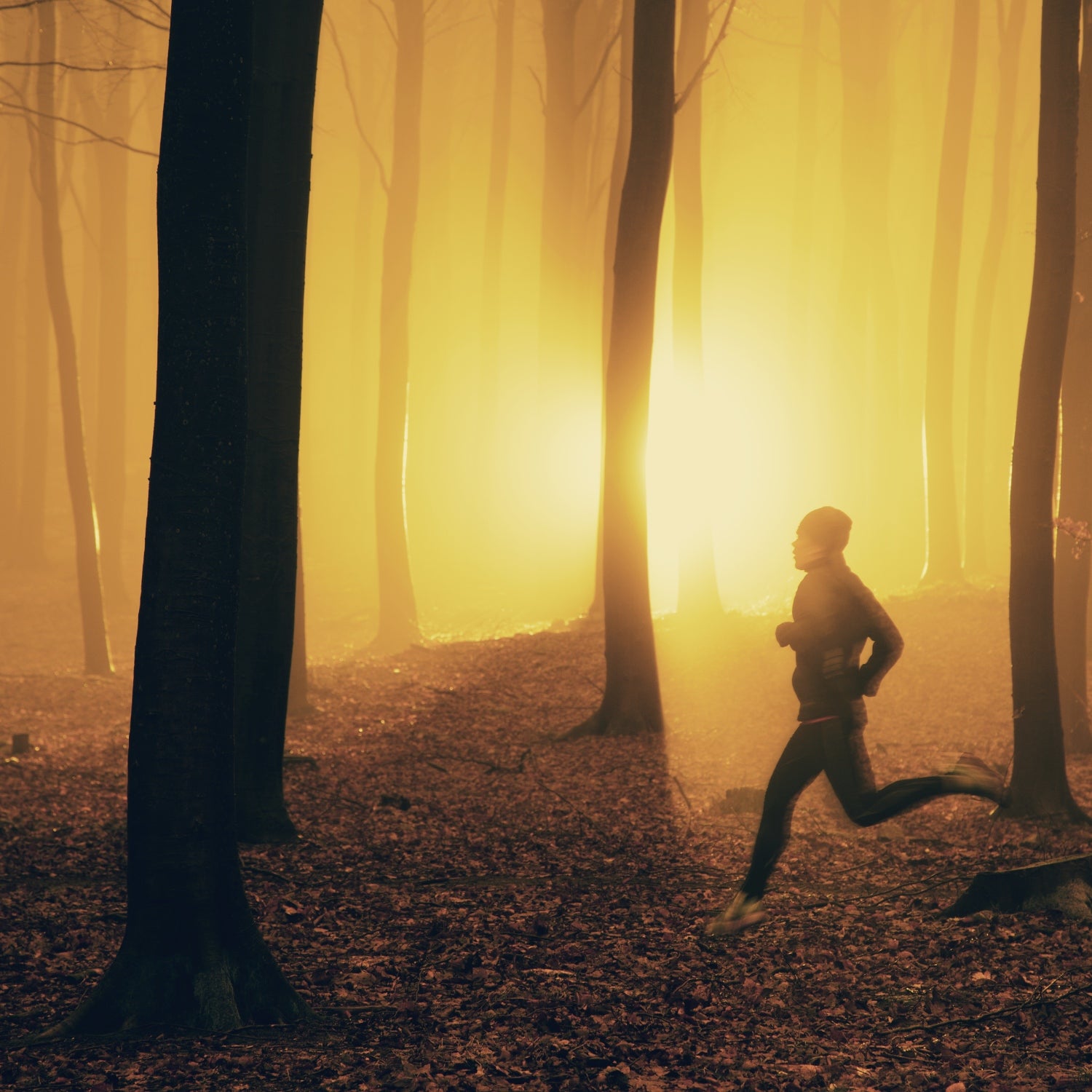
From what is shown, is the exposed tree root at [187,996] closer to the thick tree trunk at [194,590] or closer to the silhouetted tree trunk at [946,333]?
the thick tree trunk at [194,590]

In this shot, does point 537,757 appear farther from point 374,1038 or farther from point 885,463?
point 885,463

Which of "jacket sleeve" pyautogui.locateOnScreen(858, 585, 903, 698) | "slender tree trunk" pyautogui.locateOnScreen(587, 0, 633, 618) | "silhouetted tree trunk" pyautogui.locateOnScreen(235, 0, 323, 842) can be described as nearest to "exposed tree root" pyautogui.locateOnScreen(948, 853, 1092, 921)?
"jacket sleeve" pyautogui.locateOnScreen(858, 585, 903, 698)

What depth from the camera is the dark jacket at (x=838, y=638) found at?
550 cm

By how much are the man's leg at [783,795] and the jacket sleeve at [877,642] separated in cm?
34

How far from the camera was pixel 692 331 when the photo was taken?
53.7 feet

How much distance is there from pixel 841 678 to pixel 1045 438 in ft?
11.4

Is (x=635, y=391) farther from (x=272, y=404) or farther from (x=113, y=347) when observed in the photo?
(x=113, y=347)

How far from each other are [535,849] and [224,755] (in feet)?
11.4

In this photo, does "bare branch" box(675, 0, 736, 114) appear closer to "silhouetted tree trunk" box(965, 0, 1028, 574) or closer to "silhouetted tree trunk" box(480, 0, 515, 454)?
"silhouetted tree trunk" box(965, 0, 1028, 574)

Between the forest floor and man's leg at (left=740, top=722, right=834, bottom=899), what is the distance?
34cm

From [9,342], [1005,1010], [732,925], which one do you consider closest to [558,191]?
[732,925]

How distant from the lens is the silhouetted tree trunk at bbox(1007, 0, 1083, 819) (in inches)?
312

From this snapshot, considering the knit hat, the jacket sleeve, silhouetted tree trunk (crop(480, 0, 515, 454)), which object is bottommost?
the jacket sleeve

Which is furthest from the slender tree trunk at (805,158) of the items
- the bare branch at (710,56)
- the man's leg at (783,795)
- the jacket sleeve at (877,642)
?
the man's leg at (783,795)
